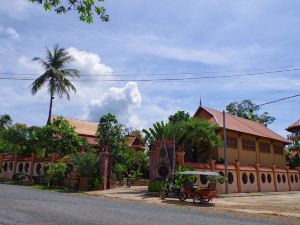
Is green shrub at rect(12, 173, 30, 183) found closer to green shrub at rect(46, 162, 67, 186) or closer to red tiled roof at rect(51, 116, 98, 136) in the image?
green shrub at rect(46, 162, 67, 186)

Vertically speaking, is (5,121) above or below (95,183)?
above

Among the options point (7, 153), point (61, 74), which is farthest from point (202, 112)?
point (7, 153)

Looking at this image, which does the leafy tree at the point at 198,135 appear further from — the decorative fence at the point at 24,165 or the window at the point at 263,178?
the decorative fence at the point at 24,165

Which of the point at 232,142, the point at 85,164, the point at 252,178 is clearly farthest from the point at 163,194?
the point at 232,142

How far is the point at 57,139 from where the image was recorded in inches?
1388

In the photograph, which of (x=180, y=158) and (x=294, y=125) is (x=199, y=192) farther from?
(x=294, y=125)

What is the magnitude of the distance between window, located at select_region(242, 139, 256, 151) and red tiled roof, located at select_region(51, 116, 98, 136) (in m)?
19.0

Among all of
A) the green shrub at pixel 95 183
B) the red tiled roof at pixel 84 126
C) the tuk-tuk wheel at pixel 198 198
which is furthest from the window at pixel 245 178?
the red tiled roof at pixel 84 126

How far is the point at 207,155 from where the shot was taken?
33.5 metres

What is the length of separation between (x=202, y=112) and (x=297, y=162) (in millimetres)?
16482

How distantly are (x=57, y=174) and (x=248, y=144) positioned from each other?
19543 mm

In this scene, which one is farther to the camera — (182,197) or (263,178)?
(263,178)

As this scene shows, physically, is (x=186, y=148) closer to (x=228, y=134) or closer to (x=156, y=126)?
(x=156, y=126)

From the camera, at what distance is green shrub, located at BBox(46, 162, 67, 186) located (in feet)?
97.5
